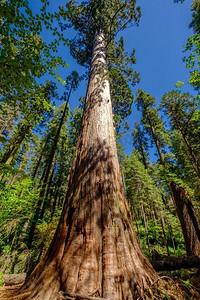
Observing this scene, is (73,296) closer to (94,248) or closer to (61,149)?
(94,248)

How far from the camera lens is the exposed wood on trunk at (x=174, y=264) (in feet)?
7.43

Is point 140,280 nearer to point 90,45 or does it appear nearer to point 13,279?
point 13,279

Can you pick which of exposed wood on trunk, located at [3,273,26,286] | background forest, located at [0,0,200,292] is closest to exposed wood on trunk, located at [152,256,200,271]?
background forest, located at [0,0,200,292]

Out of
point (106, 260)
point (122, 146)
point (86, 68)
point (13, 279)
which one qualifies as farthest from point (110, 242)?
point (122, 146)

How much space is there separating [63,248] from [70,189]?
2.04 feet

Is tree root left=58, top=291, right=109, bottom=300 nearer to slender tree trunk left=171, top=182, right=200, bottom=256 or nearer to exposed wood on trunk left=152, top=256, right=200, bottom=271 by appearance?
exposed wood on trunk left=152, top=256, right=200, bottom=271

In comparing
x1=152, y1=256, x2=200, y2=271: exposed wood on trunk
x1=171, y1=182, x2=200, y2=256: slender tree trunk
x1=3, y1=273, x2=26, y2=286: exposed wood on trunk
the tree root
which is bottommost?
x1=3, y1=273, x2=26, y2=286: exposed wood on trunk

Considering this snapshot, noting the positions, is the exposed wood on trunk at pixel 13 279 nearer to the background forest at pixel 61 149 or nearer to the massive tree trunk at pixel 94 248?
the background forest at pixel 61 149

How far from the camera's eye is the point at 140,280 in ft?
3.41

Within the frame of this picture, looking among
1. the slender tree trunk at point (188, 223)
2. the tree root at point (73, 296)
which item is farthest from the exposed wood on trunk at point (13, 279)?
the slender tree trunk at point (188, 223)

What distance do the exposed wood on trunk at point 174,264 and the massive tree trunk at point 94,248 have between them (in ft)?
4.68

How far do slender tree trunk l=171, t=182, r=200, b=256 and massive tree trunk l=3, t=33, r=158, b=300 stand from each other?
123 inches

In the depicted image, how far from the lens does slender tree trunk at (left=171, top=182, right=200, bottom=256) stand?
3355 mm

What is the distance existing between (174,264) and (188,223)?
1.82 m
